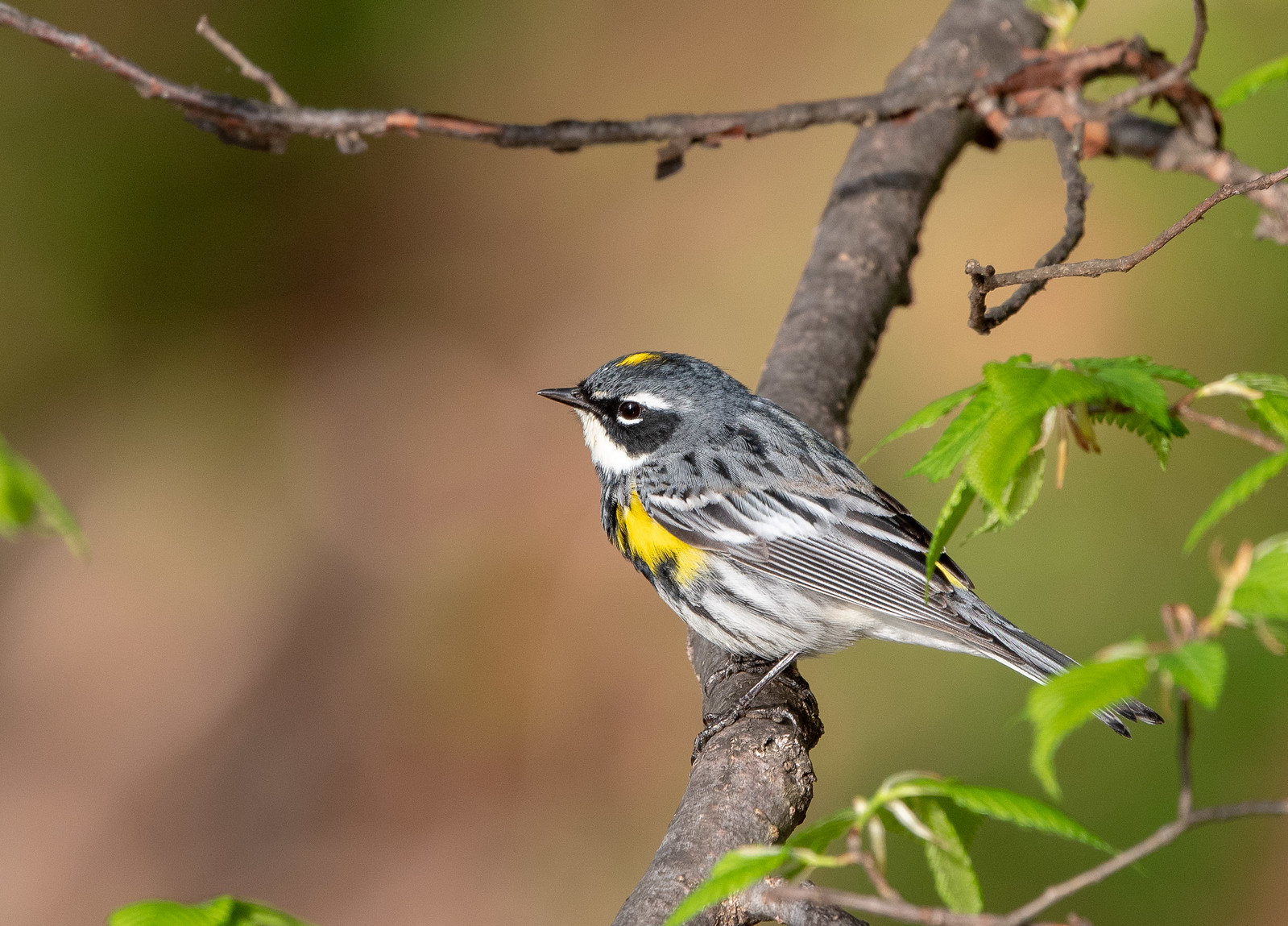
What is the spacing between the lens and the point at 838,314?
339cm

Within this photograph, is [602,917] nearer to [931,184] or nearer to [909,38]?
[931,184]

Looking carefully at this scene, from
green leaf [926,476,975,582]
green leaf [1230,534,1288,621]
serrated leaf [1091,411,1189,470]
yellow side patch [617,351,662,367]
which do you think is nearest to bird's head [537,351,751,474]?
yellow side patch [617,351,662,367]

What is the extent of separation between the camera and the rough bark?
2197 millimetres

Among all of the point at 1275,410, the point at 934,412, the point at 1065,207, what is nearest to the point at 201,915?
the point at 934,412

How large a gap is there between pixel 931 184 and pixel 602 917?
3.43 m

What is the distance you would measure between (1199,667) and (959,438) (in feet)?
1.75

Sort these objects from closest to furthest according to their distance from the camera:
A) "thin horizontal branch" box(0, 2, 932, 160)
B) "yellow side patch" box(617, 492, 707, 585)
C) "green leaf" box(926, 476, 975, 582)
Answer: "green leaf" box(926, 476, 975, 582) < "thin horizontal branch" box(0, 2, 932, 160) < "yellow side patch" box(617, 492, 707, 585)

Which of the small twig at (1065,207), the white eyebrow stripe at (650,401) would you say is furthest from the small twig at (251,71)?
the small twig at (1065,207)

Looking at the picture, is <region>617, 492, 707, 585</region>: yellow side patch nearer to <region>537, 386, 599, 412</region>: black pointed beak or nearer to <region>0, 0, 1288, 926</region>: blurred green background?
<region>537, 386, 599, 412</region>: black pointed beak

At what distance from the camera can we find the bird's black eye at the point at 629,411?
3.39m

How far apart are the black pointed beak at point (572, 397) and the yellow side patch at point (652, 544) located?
1.11 feet

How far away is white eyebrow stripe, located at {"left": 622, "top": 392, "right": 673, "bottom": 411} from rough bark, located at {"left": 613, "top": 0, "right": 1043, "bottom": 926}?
1.09 feet

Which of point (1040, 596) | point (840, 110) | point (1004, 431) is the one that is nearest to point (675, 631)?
point (1040, 596)

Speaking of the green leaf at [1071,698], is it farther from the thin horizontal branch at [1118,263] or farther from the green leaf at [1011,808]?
the thin horizontal branch at [1118,263]
